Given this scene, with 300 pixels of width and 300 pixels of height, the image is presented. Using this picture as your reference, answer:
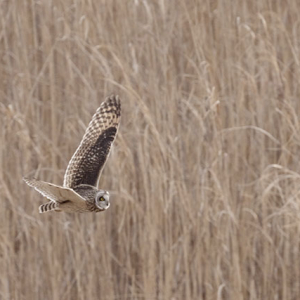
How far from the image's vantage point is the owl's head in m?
0.90

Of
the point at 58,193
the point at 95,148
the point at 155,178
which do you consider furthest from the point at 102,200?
the point at 155,178

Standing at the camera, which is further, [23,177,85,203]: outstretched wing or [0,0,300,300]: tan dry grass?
[0,0,300,300]: tan dry grass

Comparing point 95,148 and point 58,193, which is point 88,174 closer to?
point 95,148

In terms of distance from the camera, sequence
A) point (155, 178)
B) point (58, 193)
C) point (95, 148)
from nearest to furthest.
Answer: point (58, 193) < point (95, 148) < point (155, 178)

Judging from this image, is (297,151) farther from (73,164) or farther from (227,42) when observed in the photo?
(73,164)

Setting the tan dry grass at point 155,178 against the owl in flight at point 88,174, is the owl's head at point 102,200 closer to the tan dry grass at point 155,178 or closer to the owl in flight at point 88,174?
the owl in flight at point 88,174

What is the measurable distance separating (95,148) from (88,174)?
110mm

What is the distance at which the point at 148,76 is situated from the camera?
2.11 metres

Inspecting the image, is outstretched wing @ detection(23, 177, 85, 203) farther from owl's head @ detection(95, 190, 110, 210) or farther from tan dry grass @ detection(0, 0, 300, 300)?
tan dry grass @ detection(0, 0, 300, 300)

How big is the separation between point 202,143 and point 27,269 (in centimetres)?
61

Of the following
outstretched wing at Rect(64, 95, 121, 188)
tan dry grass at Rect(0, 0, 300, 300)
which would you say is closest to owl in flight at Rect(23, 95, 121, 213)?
outstretched wing at Rect(64, 95, 121, 188)

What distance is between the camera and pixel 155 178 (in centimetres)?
195

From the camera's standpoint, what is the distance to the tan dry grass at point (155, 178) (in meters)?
1.98

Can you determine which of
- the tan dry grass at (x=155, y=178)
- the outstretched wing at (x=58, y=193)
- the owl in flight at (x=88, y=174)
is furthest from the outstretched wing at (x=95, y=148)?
the tan dry grass at (x=155, y=178)
